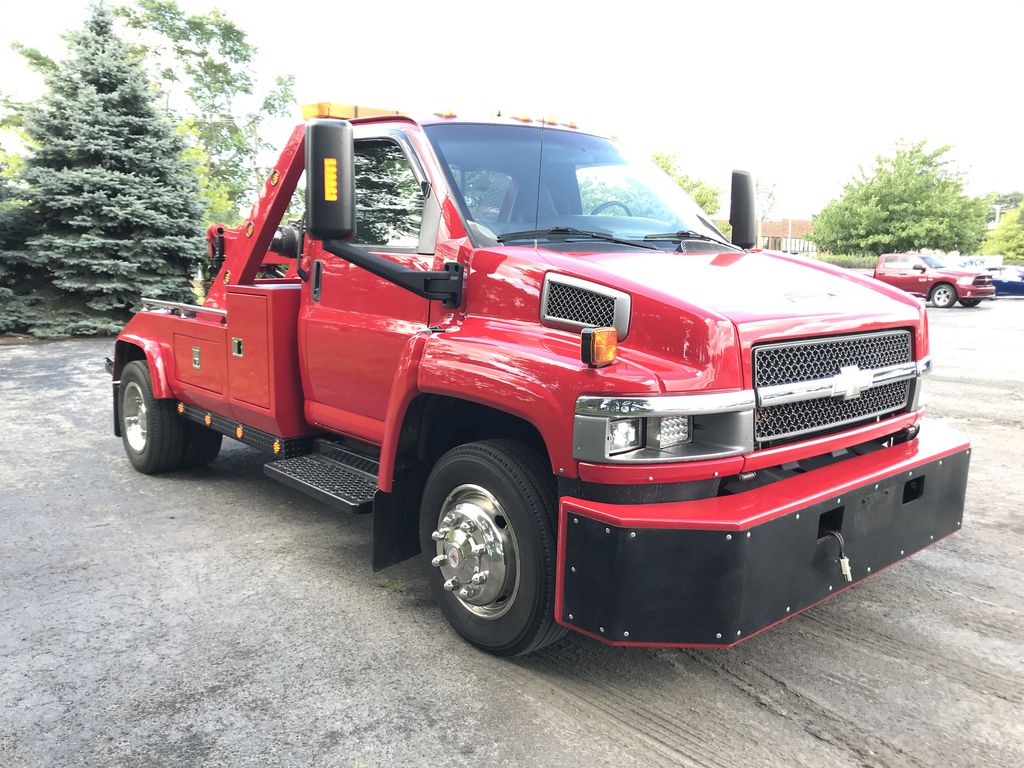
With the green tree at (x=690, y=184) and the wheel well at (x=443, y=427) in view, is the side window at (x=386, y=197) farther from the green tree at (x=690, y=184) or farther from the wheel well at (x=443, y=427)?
the green tree at (x=690, y=184)

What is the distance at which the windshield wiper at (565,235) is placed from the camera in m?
3.66

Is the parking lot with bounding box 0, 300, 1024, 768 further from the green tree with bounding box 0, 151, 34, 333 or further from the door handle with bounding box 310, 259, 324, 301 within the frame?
the green tree with bounding box 0, 151, 34, 333

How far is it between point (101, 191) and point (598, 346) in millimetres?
15308

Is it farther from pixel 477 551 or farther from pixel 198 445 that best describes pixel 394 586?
pixel 198 445

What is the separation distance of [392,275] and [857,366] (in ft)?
6.44

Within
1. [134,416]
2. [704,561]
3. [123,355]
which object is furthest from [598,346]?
[123,355]

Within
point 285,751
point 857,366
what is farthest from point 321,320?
point 857,366

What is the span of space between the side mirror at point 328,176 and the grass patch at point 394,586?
6.00 feet

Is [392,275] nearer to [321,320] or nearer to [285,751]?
[321,320]

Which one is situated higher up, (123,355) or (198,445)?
(123,355)

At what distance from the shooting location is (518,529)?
3178mm

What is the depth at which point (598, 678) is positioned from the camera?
3.32 metres

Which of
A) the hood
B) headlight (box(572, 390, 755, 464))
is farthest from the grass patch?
the hood

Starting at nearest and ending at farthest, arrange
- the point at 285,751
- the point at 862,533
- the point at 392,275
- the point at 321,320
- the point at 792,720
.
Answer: the point at 285,751, the point at 792,720, the point at 862,533, the point at 392,275, the point at 321,320
